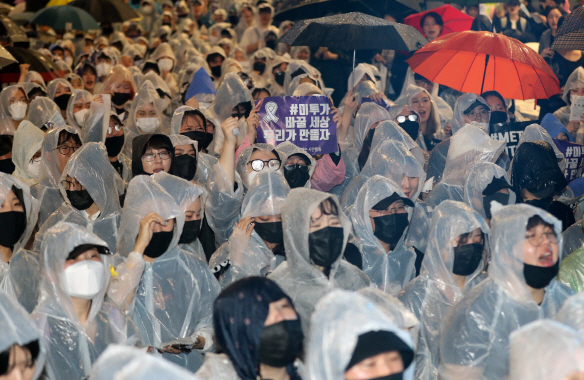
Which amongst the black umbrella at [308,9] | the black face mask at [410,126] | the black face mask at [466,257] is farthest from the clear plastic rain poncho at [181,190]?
the black umbrella at [308,9]

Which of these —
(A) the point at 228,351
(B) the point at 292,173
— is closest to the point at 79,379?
(A) the point at 228,351

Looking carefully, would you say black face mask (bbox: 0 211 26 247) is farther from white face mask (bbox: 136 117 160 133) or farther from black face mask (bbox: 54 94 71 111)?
black face mask (bbox: 54 94 71 111)

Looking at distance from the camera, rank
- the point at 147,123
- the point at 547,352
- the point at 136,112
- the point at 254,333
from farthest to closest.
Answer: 1. the point at 136,112
2. the point at 147,123
3. the point at 254,333
4. the point at 547,352

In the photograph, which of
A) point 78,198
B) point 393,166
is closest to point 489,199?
point 393,166

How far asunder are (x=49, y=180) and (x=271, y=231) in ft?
7.52

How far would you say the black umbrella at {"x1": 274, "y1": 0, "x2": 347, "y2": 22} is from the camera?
845cm

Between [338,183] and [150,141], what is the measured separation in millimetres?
1624

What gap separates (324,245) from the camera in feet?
11.6

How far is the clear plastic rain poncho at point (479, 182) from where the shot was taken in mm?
5043

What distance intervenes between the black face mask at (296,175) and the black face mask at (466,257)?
1.69 meters

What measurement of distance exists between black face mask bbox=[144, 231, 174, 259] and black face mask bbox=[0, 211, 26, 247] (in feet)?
2.65

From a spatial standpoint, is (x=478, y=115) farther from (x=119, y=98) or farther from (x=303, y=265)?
(x=119, y=98)

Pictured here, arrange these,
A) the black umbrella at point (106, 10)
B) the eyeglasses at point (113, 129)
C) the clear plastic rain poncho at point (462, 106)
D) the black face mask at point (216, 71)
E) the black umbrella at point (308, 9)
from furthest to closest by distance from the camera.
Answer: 1. the black umbrella at point (106, 10)
2. the black face mask at point (216, 71)
3. the black umbrella at point (308, 9)
4. the clear plastic rain poncho at point (462, 106)
5. the eyeglasses at point (113, 129)

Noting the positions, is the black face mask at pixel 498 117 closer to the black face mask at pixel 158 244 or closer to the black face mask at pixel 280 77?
the black face mask at pixel 280 77
